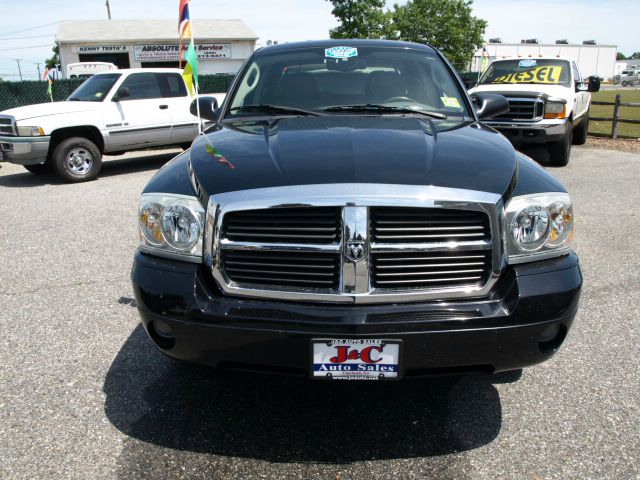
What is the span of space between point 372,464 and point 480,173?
51.2 inches

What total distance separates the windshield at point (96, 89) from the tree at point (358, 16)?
91.4 ft

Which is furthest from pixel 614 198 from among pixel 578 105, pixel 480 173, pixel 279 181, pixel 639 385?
pixel 279 181

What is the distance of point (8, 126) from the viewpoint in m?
9.20

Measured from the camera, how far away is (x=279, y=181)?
227 cm

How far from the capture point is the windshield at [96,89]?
9.98m

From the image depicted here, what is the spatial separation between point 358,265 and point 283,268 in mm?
310

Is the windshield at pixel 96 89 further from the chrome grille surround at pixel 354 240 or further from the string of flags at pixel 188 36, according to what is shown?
the chrome grille surround at pixel 354 240

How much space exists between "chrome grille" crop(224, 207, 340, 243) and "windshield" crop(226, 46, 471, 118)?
134 cm

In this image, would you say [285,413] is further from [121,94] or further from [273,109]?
[121,94]

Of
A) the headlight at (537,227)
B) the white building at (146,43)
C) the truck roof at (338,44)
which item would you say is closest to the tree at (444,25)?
the white building at (146,43)

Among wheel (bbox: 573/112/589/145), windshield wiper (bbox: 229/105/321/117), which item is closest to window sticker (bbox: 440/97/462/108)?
windshield wiper (bbox: 229/105/321/117)

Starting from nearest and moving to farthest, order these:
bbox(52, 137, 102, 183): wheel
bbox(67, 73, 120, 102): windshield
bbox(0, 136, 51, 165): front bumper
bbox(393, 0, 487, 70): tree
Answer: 1. bbox(0, 136, 51, 165): front bumper
2. bbox(52, 137, 102, 183): wheel
3. bbox(67, 73, 120, 102): windshield
4. bbox(393, 0, 487, 70): tree

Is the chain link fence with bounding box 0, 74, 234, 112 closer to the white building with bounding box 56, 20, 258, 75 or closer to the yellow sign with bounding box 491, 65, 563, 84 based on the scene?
Answer: the yellow sign with bounding box 491, 65, 563, 84

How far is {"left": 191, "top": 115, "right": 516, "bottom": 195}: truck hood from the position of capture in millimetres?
2287
